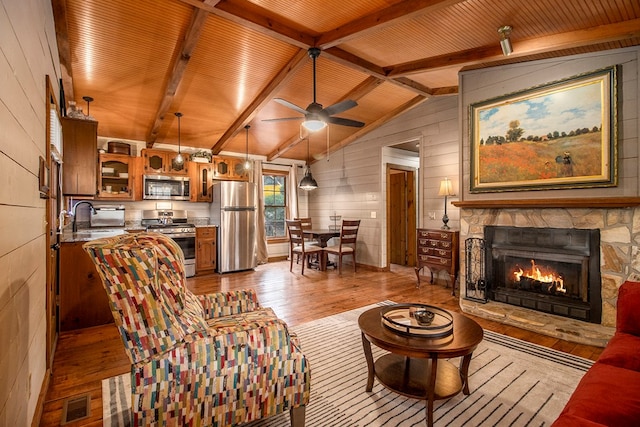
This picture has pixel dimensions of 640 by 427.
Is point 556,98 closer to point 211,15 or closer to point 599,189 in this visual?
point 599,189

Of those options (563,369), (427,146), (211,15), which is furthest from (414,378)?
(427,146)

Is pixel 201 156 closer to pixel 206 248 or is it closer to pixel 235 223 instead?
pixel 235 223

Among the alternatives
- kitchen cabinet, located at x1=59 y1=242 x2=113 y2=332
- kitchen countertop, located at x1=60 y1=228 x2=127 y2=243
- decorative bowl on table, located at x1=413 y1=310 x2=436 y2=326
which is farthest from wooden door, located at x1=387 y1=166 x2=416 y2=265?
kitchen cabinet, located at x1=59 y1=242 x2=113 y2=332

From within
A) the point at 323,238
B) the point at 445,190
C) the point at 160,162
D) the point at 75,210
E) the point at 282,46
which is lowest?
the point at 323,238

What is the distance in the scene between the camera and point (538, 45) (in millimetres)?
2871

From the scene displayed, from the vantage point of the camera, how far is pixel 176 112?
477 cm

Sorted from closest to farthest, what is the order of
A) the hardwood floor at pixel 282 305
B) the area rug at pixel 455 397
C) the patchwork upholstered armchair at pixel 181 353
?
the patchwork upholstered armchair at pixel 181 353, the area rug at pixel 455 397, the hardwood floor at pixel 282 305

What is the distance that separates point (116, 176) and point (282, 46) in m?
3.71

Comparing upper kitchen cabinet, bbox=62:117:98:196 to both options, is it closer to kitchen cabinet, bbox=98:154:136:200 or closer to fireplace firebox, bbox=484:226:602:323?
kitchen cabinet, bbox=98:154:136:200

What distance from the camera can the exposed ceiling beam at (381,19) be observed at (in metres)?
2.55

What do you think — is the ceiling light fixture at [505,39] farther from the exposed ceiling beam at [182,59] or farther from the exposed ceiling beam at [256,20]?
the exposed ceiling beam at [182,59]

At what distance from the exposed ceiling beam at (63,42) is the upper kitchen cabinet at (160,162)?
5.71 feet

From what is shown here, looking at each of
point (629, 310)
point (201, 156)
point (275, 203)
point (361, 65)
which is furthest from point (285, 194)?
point (629, 310)

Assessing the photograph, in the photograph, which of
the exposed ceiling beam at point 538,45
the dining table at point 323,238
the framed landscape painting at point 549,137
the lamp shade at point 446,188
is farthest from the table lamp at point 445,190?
the dining table at point 323,238
